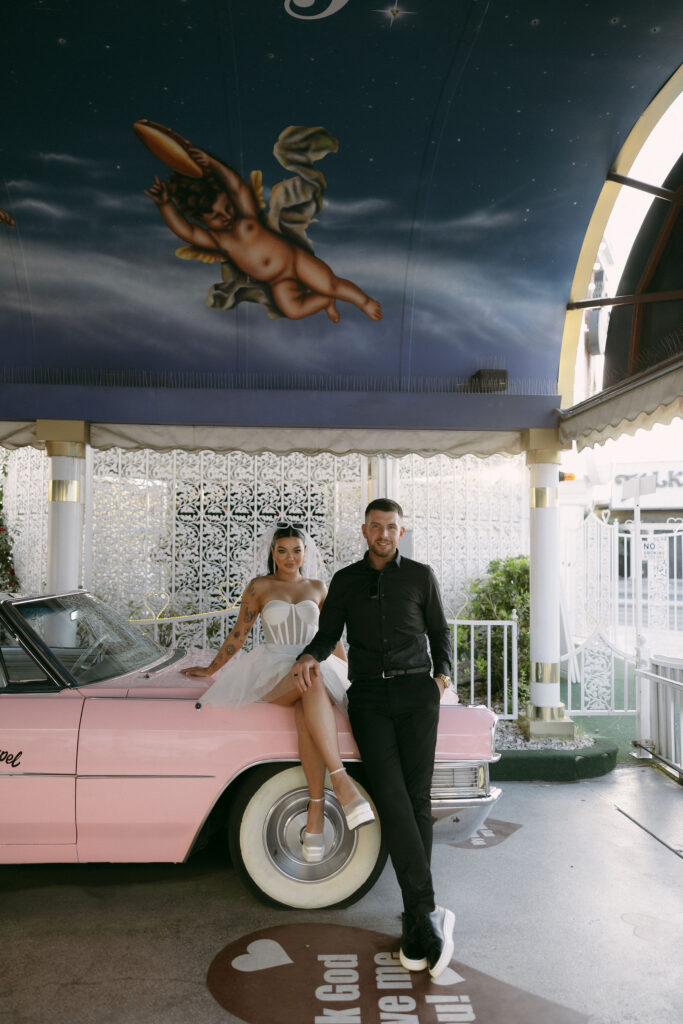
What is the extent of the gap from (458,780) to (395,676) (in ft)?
2.15

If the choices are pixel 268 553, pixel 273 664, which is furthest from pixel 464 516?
pixel 273 664

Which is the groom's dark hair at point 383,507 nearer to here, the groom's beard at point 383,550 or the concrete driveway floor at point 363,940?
the groom's beard at point 383,550

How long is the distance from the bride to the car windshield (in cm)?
41

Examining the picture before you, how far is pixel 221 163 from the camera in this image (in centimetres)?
657

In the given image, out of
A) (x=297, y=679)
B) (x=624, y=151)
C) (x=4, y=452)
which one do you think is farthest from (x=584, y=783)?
(x=4, y=452)

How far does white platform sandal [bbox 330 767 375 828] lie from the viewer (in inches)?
136

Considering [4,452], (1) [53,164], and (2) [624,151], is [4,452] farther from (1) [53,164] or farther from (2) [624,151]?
(2) [624,151]

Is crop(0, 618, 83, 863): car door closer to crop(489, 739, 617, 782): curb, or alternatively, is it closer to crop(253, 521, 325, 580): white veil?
crop(253, 521, 325, 580): white veil

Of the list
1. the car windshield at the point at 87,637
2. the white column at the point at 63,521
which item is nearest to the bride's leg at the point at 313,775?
the car windshield at the point at 87,637

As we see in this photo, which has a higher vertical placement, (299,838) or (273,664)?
(273,664)

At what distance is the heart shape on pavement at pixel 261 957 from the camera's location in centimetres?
330

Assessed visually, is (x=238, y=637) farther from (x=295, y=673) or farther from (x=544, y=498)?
(x=544, y=498)

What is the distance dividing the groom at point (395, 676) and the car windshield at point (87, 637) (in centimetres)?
129

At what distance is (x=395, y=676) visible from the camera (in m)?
3.65
